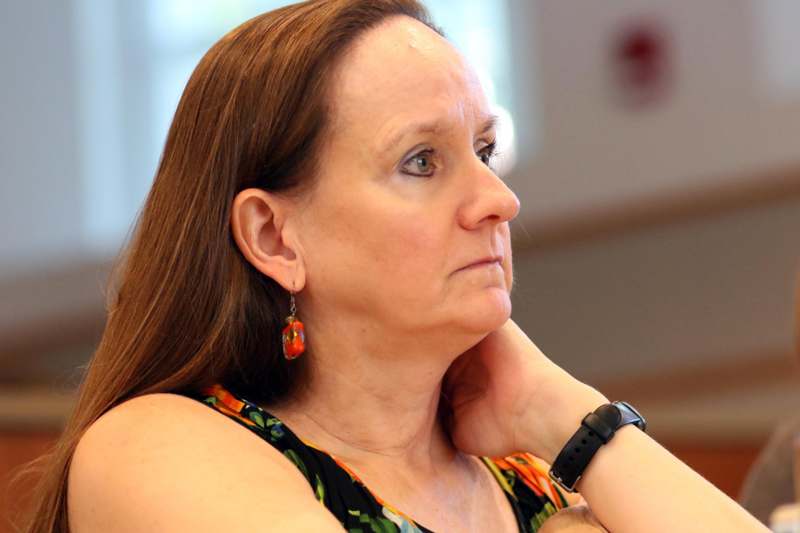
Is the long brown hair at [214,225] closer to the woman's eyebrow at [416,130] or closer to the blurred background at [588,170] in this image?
the woman's eyebrow at [416,130]

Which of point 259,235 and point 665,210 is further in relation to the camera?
point 665,210

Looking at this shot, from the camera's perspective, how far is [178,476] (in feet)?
4.98

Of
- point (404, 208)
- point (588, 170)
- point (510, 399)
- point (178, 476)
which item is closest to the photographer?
point (178, 476)

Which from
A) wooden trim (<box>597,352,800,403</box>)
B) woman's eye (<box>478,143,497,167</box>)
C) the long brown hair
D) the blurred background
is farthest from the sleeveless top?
wooden trim (<box>597,352,800,403</box>)

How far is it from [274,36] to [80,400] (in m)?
0.49

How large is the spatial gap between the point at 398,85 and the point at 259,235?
0.24m

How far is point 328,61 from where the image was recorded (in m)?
1.74

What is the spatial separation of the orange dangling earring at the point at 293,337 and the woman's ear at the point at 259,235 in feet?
0.10

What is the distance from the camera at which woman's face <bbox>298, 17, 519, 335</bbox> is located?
169cm

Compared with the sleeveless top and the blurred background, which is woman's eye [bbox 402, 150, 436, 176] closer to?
the sleeveless top

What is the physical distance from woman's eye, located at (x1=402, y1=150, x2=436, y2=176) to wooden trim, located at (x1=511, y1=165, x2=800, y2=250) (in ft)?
11.7

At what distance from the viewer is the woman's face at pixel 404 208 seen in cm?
169

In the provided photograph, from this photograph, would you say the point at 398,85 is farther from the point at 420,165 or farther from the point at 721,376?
the point at 721,376

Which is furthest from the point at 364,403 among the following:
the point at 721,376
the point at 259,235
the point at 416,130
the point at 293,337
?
the point at 721,376
